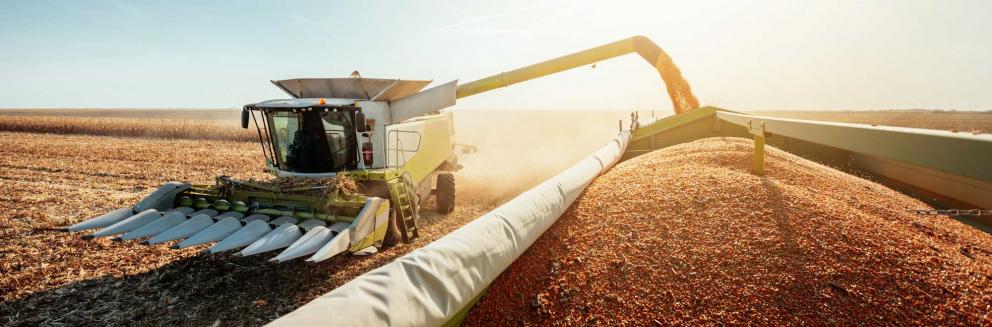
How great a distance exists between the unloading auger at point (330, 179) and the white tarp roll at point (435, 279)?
2.71 meters

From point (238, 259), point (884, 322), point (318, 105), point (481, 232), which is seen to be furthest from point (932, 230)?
point (238, 259)

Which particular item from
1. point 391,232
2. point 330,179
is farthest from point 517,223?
point 330,179

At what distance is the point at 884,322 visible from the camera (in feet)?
5.26

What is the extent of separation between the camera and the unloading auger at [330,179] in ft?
16.1

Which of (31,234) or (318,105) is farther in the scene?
(31,234)

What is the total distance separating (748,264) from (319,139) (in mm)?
6041

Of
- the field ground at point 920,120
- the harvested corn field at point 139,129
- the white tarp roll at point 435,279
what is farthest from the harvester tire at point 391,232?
the harvested corn field at point 139,129

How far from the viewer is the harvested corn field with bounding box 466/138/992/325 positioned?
171 centimetres

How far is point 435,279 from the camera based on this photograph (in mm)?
1542

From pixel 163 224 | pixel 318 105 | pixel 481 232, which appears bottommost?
pixel 163 224

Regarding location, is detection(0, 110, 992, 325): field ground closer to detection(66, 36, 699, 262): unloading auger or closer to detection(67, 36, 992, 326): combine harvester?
detection(66, 36, 699, 262): unloading auger

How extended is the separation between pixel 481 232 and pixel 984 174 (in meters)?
1.59

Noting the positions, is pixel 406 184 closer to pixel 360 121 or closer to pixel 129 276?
pixel 360 121

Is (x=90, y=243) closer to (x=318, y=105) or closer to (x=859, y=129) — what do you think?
(x=318, y=105)
